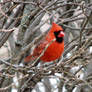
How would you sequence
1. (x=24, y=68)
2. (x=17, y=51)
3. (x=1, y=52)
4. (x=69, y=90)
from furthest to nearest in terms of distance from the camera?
(x=1, y=52)
(x=69, y=90)
(x=17, y=51)
(x=24, y=68)

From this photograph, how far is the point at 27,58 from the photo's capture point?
13.4 ft

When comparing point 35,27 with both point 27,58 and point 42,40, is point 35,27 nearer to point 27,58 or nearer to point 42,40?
point 42,40

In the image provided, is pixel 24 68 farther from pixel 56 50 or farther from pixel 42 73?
pixel 56 50

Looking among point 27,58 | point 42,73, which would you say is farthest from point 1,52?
point 42,73

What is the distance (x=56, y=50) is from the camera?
382cm

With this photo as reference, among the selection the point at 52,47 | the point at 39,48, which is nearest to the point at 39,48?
the point at 39,48

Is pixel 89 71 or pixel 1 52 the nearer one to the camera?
pixel 89 71

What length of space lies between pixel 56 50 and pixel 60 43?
5.2 inches

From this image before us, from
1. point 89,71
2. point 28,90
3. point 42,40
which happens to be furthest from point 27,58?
point 89,71

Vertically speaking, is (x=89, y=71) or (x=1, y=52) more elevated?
(x=1, y=52)

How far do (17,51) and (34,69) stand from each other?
1.53 ft

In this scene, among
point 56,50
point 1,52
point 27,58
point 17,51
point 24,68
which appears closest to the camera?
point 24,68

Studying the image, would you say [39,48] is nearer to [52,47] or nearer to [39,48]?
[39,48]

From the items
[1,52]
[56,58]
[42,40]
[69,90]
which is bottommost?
[69,90]
